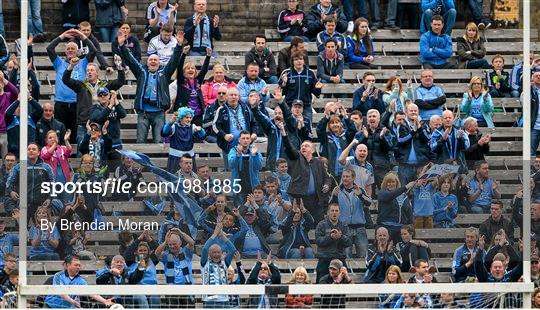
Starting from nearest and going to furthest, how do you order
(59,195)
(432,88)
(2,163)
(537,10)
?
(59,195)
(2,163)
(432,88)
(537,10)

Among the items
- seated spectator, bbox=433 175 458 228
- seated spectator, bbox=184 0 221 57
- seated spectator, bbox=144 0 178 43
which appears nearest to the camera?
seated spectator, bbox=433 175 458 228

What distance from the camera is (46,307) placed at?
2427 centimetres

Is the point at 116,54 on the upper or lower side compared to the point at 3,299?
upper

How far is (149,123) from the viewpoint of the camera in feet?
93.8

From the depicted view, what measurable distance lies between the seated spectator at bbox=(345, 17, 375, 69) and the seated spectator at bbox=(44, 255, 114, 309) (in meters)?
7.61

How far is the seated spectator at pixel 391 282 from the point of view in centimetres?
2383

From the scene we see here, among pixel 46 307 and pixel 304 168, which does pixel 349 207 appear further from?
pixel 46 307

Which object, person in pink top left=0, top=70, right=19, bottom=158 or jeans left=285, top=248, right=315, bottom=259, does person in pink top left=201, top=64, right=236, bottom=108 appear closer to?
person in pink top left=0, top=70, right=19, bottom=158

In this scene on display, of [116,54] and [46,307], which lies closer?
[46,307]

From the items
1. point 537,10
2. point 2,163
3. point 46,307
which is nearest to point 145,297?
point 46,307

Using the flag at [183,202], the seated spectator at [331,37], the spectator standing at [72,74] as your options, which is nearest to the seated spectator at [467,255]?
the flag at [183,202]

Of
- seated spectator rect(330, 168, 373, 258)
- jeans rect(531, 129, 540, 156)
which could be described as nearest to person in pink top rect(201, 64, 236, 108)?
jeans rect(531, 129, 540, 156)

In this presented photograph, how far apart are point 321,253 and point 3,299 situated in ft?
11.8

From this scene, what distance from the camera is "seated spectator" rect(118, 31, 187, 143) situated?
2850 cm
